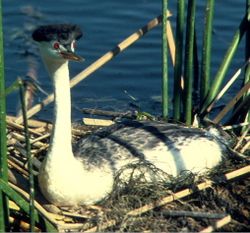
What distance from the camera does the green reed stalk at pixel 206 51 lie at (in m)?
9.18

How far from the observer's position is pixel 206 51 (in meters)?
9.44

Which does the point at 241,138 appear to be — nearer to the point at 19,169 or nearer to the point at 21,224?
the point at 19,169

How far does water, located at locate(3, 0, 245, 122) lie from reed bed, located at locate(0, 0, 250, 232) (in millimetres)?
1894

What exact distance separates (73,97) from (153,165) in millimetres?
3278

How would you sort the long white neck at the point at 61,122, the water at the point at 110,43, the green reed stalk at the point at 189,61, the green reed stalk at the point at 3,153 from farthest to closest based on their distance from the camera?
the water at the point at 110,43 < the green reed stalk at the point at 189,61 < the long white neck at the point at 61,122 < the green reed stalk at the point at 3,153

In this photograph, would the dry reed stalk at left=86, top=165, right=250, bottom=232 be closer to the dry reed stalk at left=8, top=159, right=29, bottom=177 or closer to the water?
the dry reed stalk at left=8, top=159, right=29, bottom=177

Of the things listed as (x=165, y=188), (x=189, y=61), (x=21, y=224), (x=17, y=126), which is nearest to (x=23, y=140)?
(x=17, y=126)

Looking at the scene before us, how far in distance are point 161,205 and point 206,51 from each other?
161 cm

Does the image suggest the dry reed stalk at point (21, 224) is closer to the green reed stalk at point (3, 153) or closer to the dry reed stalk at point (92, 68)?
the green reed stalk at point (3, 153)

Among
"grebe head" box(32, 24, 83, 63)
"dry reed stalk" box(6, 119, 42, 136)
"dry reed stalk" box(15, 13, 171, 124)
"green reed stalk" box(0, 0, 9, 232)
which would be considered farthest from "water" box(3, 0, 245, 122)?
"green reed stalk" box(0, 0, 9, 232)

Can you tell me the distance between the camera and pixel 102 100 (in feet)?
38.9

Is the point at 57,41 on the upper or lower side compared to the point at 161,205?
upper

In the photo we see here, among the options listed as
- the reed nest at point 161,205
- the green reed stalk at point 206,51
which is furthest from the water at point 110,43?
the reed nest at point 161,205

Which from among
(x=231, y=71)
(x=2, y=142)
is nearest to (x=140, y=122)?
(x=2, y=142)
